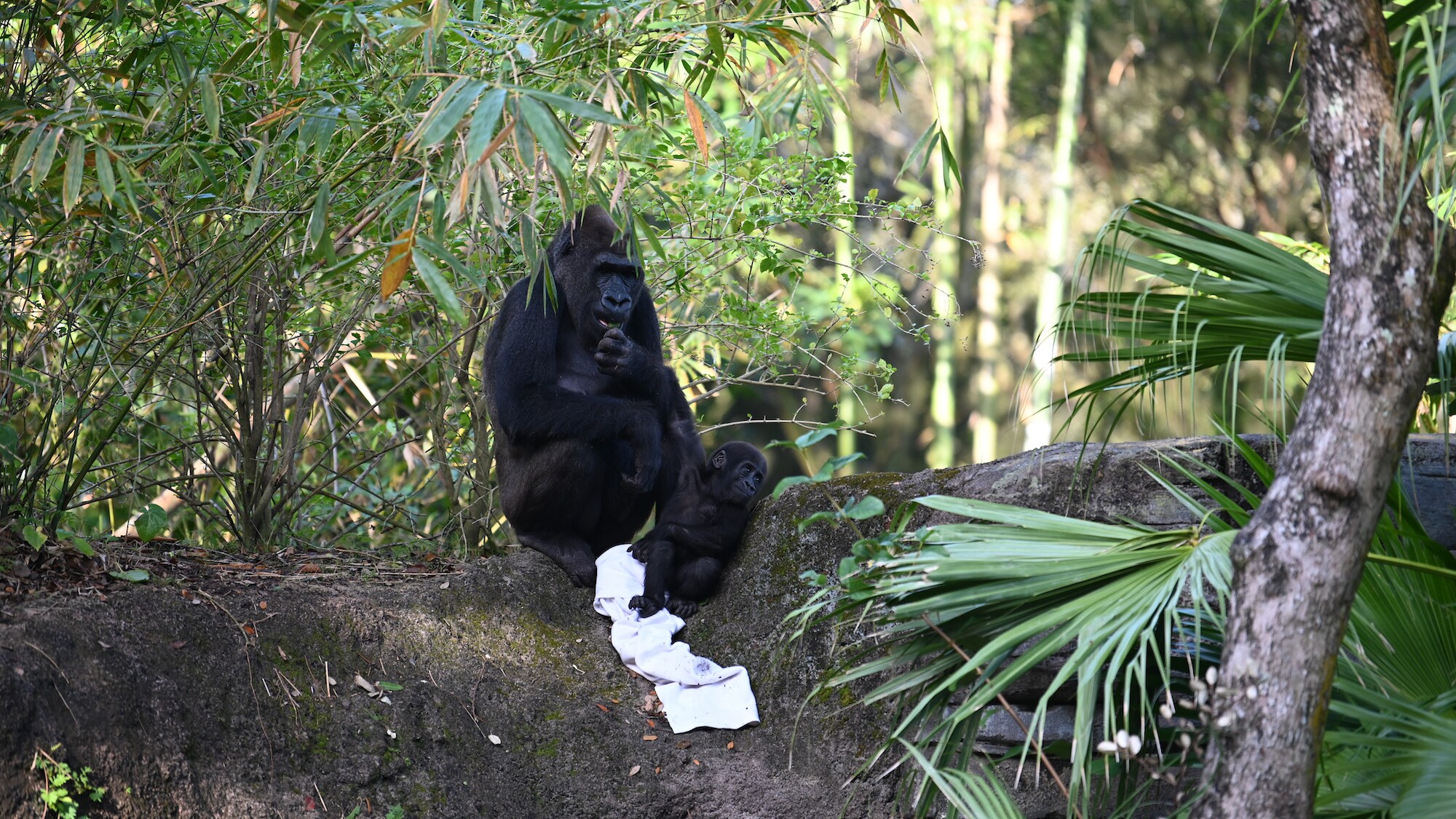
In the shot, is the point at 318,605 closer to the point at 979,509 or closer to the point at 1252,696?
the point at 979,509

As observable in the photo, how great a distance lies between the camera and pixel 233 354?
15.4 ft

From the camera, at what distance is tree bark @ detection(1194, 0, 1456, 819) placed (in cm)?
221

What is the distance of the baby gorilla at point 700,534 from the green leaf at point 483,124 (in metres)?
2.15

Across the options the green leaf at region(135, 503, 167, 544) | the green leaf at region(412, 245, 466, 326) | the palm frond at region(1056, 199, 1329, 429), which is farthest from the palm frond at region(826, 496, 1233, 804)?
the green leaf at region(135, 503, 167, 544)

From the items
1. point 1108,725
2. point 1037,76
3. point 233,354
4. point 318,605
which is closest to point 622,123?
point 1108,725

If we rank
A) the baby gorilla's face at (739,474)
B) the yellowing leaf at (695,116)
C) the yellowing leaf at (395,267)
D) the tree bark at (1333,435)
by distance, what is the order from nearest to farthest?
the tree bark at (1333,435), the yellowing leaf at (395,267), the yellowing leaf at (695,116), the baby gorilla's face at (739,474)

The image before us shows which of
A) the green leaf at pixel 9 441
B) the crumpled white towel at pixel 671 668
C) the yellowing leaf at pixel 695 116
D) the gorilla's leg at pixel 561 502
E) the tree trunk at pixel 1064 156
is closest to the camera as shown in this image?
the yellowing leaf at pixel 695 116

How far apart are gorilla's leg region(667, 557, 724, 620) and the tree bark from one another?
7.11 ft

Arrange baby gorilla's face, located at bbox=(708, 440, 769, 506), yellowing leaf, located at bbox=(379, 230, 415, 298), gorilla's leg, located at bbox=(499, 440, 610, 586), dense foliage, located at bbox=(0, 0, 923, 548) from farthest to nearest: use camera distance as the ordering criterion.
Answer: gorilla's leg, located at bbox=(499, 440, 610, 586) < baby gorilla's face, located at bbox=(708, 440, 769, 506) < dense foliage, located at bbox=(0, 0, 923, 548) < yellowing leaf, located at bbox=(379, 230, 415, 298)

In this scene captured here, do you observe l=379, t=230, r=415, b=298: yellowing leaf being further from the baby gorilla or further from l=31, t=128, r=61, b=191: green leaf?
the baby gorilla

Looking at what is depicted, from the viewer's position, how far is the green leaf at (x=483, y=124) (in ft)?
7.41

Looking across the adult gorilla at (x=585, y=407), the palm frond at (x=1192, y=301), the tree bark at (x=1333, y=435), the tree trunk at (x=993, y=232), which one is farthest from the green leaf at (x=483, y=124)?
the tree trunk at (x=993, y=232)

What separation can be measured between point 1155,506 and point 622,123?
6.72 ft

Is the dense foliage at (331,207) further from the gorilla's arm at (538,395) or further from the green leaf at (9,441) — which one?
the gorilla's arm at (538,395)
